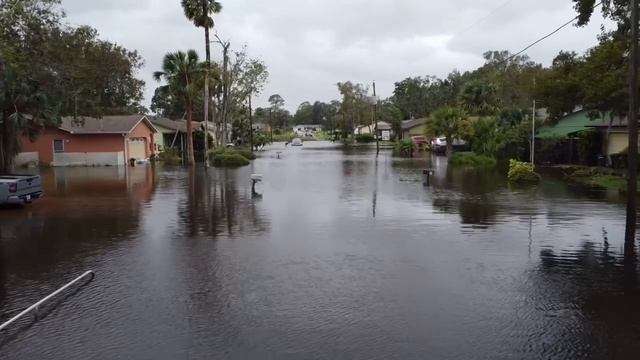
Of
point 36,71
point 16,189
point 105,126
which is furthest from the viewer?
point 105,126

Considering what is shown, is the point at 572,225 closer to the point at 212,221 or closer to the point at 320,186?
the point at 212,221

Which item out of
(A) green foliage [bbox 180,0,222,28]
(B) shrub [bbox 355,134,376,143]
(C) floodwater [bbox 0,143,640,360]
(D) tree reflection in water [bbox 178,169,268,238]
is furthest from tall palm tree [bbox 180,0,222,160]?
(B) shrub [bbox 355,134,376,143]

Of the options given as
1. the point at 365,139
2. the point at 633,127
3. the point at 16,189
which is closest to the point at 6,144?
the point at 16,189

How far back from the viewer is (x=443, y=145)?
57.8 metres

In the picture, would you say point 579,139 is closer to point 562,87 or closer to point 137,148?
point 562,87

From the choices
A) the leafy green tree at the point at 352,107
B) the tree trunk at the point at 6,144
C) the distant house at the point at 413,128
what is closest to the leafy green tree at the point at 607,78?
the tree trunk at the point at 6,144

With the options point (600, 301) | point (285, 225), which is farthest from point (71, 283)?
point (600, 301)

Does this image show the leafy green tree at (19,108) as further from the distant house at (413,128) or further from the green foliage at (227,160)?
the distant house at (413,128)

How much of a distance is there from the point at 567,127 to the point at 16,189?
33.9 metres

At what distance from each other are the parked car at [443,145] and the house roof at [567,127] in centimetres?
1382

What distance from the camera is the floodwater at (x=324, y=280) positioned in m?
6.62

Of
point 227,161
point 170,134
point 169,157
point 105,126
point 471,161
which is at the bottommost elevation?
point 471,161

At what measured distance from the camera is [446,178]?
28.7m

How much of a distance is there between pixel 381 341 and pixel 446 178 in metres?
22.7
